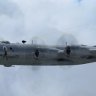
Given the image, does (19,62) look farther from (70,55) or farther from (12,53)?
(70,55)

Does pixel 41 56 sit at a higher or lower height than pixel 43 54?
lower

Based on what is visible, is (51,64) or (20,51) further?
(51,64)

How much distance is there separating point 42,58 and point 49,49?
9.08 feet

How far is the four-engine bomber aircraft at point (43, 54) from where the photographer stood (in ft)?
325

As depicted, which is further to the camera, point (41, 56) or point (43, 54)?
point (43, 54)

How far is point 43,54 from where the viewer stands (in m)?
102

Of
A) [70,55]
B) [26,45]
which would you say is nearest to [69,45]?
[70,55]

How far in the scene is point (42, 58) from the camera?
102 meters

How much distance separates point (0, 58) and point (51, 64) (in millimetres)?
13868

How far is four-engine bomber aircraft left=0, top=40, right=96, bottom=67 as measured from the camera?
9900cm

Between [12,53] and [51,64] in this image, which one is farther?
[51,64]

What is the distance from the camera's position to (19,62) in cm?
10200

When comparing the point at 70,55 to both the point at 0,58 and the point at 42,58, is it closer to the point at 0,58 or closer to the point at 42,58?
the point at 42,58

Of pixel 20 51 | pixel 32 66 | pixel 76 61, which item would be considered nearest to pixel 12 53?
pixel 20 51
